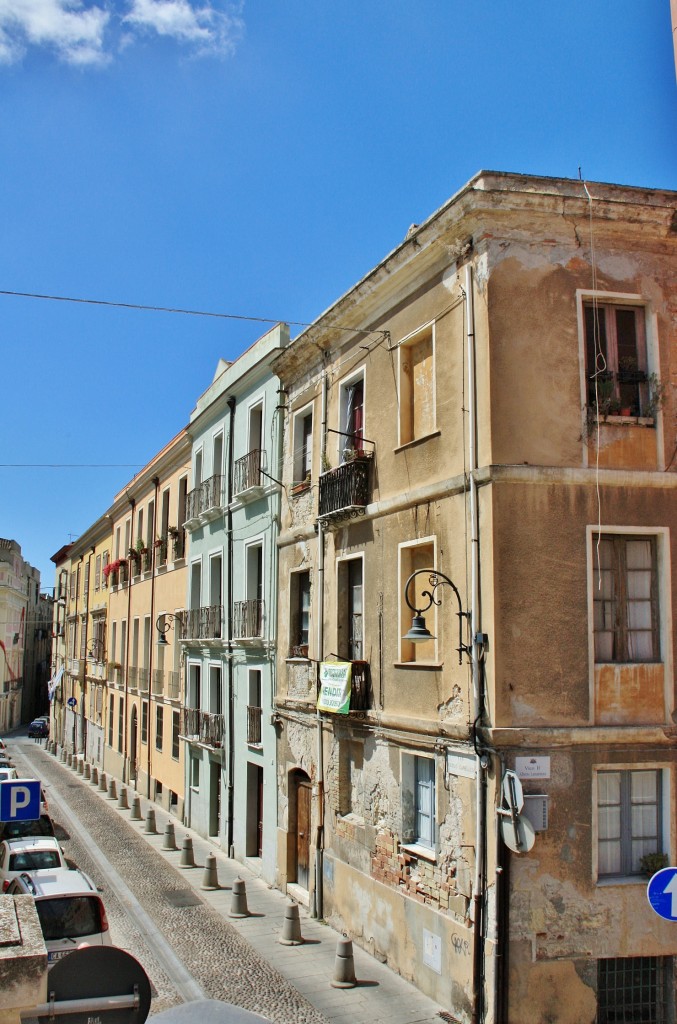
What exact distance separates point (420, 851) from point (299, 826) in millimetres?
5637

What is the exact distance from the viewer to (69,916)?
1248 centimetres

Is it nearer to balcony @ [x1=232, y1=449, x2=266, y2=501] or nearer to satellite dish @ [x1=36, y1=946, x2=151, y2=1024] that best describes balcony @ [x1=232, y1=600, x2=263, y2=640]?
balcony @ [x1=232, y1=449, x2=266, y2=501]

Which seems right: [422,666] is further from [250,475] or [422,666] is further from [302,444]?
[250,475]

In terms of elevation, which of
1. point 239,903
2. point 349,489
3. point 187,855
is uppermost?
point 349,489

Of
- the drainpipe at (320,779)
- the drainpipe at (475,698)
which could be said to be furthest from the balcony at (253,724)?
the drainpipe at (475,698)

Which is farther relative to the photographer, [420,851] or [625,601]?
[420,851]

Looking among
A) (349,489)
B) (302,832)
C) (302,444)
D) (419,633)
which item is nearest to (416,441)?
(349,489)

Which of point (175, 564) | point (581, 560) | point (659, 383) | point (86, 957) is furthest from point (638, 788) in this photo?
point (175, 564)

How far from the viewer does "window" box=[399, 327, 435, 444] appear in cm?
1359

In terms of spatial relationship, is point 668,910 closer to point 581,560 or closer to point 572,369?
point 581,560

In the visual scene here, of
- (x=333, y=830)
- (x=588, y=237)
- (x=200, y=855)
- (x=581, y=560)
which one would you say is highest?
(x=588, y=237)

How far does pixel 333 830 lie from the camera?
15555 mm

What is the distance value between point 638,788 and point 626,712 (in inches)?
39.0

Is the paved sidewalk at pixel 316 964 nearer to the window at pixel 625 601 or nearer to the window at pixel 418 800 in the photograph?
the window at pixel 418 800
